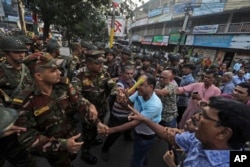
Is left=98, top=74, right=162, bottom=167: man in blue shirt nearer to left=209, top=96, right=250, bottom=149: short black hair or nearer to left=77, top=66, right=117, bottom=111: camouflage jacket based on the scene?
left=77, top=66, right=117, bottom=111: camouflage jacket

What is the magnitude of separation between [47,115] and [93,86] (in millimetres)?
1264

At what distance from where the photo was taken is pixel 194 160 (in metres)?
1.52

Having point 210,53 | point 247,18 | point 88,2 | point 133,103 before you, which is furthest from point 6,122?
point 210,53

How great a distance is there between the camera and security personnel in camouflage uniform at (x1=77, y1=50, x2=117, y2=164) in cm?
335

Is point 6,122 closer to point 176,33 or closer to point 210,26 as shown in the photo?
point 210,26

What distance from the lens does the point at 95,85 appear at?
347 cm

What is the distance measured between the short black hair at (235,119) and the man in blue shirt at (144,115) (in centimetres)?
119

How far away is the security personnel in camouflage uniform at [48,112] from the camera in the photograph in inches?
82.0

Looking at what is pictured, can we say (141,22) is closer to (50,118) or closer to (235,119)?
(50,118)

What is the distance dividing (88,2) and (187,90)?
258 inches

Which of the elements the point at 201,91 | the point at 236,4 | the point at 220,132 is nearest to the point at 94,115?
the point at 220,132

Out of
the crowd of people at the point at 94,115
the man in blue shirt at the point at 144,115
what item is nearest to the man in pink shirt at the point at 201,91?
the crowd of people at the point at 94,115

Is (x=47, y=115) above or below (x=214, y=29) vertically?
below

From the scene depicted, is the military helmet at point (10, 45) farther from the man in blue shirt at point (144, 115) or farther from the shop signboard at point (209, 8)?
the shop signboard at point (209, 8)
